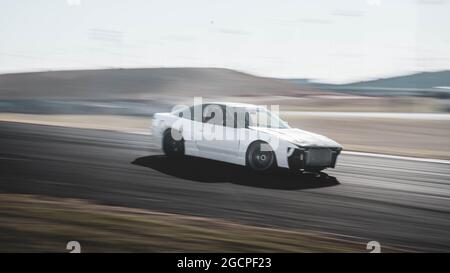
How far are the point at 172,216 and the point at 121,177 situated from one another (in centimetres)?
169

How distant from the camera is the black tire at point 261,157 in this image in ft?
26.2

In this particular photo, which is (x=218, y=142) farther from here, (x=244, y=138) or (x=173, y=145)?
(x=173, y=145)

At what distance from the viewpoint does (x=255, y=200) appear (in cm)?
684

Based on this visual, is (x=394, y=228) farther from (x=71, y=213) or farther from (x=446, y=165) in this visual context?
(x=446, y=165)

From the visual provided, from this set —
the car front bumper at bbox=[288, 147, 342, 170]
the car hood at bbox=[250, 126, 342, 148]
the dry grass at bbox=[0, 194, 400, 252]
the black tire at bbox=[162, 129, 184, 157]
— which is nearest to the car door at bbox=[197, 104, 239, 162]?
the car hood at bbox=[250, 126, 342, 148]

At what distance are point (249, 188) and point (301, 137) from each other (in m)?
0.91

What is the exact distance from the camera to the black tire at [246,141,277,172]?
7.98m

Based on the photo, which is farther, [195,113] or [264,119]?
[195,113]

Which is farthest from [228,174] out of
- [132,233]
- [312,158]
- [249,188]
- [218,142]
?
[132,233]

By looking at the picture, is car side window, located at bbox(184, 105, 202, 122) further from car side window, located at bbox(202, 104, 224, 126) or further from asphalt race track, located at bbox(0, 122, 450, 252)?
asphalt race track, located at bbox(0, 122, 450, 252)

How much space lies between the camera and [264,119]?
7.38 m
